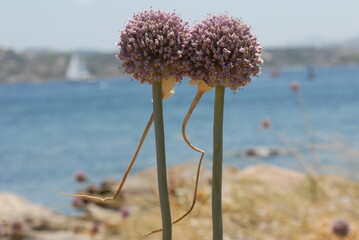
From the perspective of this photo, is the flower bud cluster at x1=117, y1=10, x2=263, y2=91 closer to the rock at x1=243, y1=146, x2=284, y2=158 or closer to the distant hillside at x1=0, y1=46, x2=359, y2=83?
the rock at x1=243, y1=146, x2=284, y2=158

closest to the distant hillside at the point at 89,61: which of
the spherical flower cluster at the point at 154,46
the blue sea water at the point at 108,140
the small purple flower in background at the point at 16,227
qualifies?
the blue sea water at the point at 108,140

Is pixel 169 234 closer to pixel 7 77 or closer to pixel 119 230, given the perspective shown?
pixel 119 230

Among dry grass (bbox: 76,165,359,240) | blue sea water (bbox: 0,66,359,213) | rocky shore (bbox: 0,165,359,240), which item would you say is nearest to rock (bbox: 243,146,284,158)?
blue sea water (bbox: 0,66,359,213)

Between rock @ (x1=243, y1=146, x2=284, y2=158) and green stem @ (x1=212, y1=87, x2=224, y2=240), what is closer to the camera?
green stem @ (x1=212, y1=87, x2=224, y2=240)

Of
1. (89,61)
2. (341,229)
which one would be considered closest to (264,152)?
(341,229)

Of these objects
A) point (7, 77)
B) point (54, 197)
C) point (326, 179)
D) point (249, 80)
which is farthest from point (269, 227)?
point (7, 77)

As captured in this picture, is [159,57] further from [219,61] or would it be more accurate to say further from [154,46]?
[219,61]
